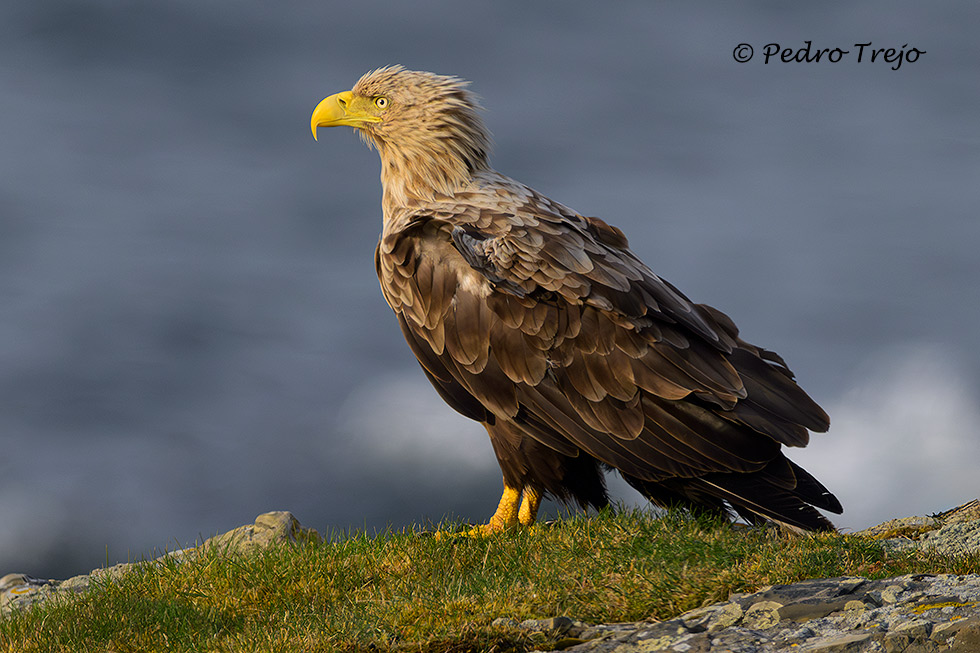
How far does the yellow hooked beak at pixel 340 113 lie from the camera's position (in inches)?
368

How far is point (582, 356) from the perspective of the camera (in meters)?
7.64

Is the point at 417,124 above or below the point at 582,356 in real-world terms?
above

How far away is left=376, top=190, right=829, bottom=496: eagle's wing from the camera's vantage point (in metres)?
7.41

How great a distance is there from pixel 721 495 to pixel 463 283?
2.58 meters

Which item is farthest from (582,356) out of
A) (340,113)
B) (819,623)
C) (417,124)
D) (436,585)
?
(340,113)

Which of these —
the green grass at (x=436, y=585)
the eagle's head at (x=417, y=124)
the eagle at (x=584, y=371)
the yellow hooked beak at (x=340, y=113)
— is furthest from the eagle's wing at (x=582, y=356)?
the yellow hooked beak at (x=340, y=113)

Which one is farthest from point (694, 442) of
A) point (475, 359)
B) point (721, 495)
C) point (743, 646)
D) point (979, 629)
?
point (979, 629)

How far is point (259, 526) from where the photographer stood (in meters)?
9.32

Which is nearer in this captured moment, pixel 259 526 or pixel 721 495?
pixel 721 495

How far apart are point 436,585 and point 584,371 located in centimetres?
231

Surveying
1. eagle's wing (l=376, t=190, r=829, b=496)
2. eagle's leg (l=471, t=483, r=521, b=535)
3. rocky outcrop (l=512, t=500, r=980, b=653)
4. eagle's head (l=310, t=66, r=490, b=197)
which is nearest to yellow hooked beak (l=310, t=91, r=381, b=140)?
eagle's head (l=310, t=66, r=490, b=197)

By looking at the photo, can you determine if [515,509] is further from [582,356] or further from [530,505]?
[582,356]

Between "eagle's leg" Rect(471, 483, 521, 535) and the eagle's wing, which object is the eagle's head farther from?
"eagle's leg" Rect(471, 483, 521, 535)

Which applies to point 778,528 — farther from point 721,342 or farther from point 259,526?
point 259,526
